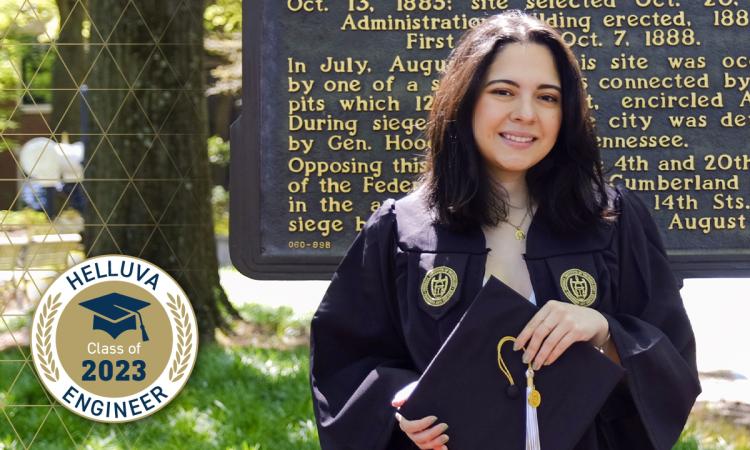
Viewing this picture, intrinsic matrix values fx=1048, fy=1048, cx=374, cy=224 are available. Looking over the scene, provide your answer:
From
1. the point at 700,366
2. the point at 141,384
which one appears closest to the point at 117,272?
the point at 141,384

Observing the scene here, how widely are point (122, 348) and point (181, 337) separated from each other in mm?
416

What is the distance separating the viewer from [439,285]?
108 inches

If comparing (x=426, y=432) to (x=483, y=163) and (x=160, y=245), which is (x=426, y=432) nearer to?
(x=483, y=163)

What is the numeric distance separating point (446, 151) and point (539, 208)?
0.30 m

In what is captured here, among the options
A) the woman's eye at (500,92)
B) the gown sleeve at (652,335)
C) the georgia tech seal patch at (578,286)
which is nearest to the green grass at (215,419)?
the gown sleeve at (652,335)

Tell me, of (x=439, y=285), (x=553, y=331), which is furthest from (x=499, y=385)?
(x=439, y=285)

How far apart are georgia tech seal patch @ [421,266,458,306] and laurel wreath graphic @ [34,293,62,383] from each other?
3530 mm

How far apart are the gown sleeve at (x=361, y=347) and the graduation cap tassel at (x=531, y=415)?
33 cm

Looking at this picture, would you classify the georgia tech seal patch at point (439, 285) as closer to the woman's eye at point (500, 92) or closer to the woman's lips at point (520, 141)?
the woman's lips at point (520, 141)

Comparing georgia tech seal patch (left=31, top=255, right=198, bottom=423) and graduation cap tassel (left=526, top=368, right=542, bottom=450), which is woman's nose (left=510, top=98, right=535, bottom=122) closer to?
graduation cap tassel (left=526, top=368, right=542, bottom=450)

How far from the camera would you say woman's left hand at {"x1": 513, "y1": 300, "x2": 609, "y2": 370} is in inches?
100.0

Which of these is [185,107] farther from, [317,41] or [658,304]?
[658,304]

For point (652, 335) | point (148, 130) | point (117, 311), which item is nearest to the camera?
point (652, 335)

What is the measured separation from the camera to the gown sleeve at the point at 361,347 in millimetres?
2807
